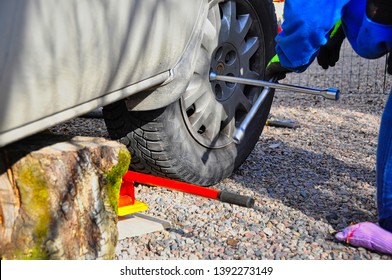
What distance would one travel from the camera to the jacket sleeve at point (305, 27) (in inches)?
102

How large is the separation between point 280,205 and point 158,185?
29.4 inches

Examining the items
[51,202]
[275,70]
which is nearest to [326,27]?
[275,70]

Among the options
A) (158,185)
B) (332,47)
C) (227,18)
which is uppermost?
(227,18)

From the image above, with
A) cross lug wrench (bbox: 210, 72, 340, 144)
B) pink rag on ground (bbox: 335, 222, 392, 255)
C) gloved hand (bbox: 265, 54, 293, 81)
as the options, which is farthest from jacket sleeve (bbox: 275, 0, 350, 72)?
pink rag on ground (bbox: 335, 222, 392, 255)

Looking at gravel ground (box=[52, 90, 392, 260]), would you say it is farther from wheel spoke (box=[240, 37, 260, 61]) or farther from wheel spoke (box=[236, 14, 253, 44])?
wheel spoke (box=[236, 14, 253, 44])

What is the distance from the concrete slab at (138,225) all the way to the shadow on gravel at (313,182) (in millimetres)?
697

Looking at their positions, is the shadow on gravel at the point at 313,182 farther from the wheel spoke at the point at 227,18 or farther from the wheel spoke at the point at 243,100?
the wheel spoke at the point at 227,18

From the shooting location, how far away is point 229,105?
11.9 ft

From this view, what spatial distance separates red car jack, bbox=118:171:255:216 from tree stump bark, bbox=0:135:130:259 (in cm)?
47

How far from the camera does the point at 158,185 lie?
114 inches

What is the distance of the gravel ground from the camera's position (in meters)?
2.82

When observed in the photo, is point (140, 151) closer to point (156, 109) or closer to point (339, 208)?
point (156, 109)

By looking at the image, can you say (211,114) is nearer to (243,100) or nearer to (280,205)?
(243,100)

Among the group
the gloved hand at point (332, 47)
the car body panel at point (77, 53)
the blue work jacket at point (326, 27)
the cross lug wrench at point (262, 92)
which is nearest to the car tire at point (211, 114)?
the cross lug wrench at point (262, 92)
